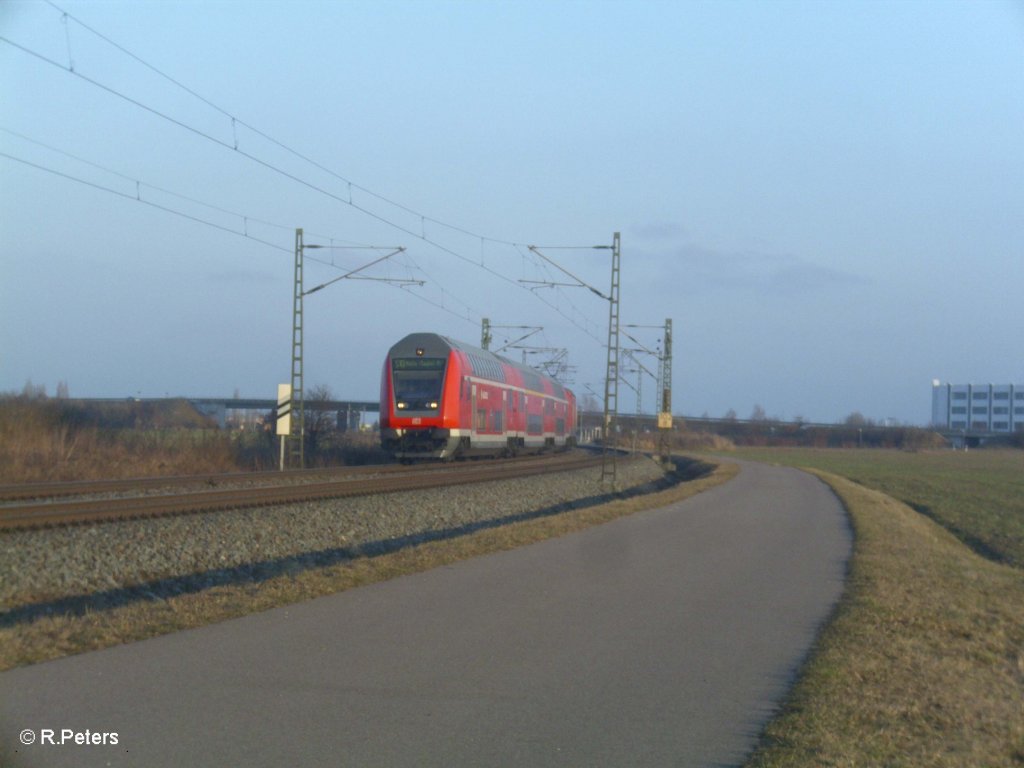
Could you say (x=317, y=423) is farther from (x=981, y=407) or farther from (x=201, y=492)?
(x=981, y=407)

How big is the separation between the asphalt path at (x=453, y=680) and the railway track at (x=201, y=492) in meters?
6.99

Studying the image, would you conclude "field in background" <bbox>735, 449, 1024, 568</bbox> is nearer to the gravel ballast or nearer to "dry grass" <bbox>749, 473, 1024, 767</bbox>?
"dry grass" <bbox>749, 473, 1024, 767</bbox>

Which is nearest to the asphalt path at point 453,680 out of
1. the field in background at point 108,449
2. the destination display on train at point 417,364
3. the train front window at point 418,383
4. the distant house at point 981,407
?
the train front window at point 418,383

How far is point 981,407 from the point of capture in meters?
157

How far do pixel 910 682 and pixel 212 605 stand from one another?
6.43 metres

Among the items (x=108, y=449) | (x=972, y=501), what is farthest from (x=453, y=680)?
(x=972, y=501)

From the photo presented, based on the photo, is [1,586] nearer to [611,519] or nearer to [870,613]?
[870,613]

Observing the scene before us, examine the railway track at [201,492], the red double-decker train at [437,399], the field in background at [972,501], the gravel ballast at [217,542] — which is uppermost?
the red double-decker train at [437,399]

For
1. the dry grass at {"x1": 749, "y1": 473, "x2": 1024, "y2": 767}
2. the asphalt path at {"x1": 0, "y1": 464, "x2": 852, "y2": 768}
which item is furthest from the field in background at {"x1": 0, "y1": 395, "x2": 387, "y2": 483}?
the dry grass at {"x1": 749, "y1": 473, "x2": 1024, "y2": 767}

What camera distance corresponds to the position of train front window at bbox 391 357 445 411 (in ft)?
103

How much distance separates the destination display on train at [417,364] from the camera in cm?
3156

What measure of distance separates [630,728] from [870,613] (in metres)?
4.93

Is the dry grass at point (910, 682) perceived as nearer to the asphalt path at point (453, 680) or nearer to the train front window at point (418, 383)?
the asphalt path at point (453, 680)

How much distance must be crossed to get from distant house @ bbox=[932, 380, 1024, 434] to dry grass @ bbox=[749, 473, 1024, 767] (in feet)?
471
